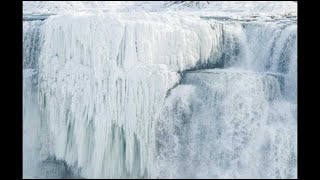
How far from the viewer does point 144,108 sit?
478 inches

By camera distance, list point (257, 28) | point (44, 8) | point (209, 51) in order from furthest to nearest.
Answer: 1. point (44, 8)
2. point (257, 28)
3. point (209, 51)

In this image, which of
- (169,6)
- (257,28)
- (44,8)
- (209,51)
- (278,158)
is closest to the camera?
(278,158)

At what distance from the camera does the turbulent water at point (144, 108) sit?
12148mm

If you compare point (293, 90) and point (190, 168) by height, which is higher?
point (293, 90)

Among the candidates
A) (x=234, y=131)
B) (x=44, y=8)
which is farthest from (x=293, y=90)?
(x=44, y=8)

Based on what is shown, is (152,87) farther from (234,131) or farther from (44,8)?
(44,8)

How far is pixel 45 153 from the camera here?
12867 millimetres

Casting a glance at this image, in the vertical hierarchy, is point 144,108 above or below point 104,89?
below

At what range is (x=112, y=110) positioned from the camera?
1214 cm

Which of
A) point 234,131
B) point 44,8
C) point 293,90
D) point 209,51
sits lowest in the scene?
point 234,131

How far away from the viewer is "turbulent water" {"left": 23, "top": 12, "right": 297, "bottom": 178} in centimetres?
1215

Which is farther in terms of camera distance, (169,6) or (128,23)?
(169,6)

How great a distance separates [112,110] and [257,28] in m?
5.51

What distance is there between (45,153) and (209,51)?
4.94 m
